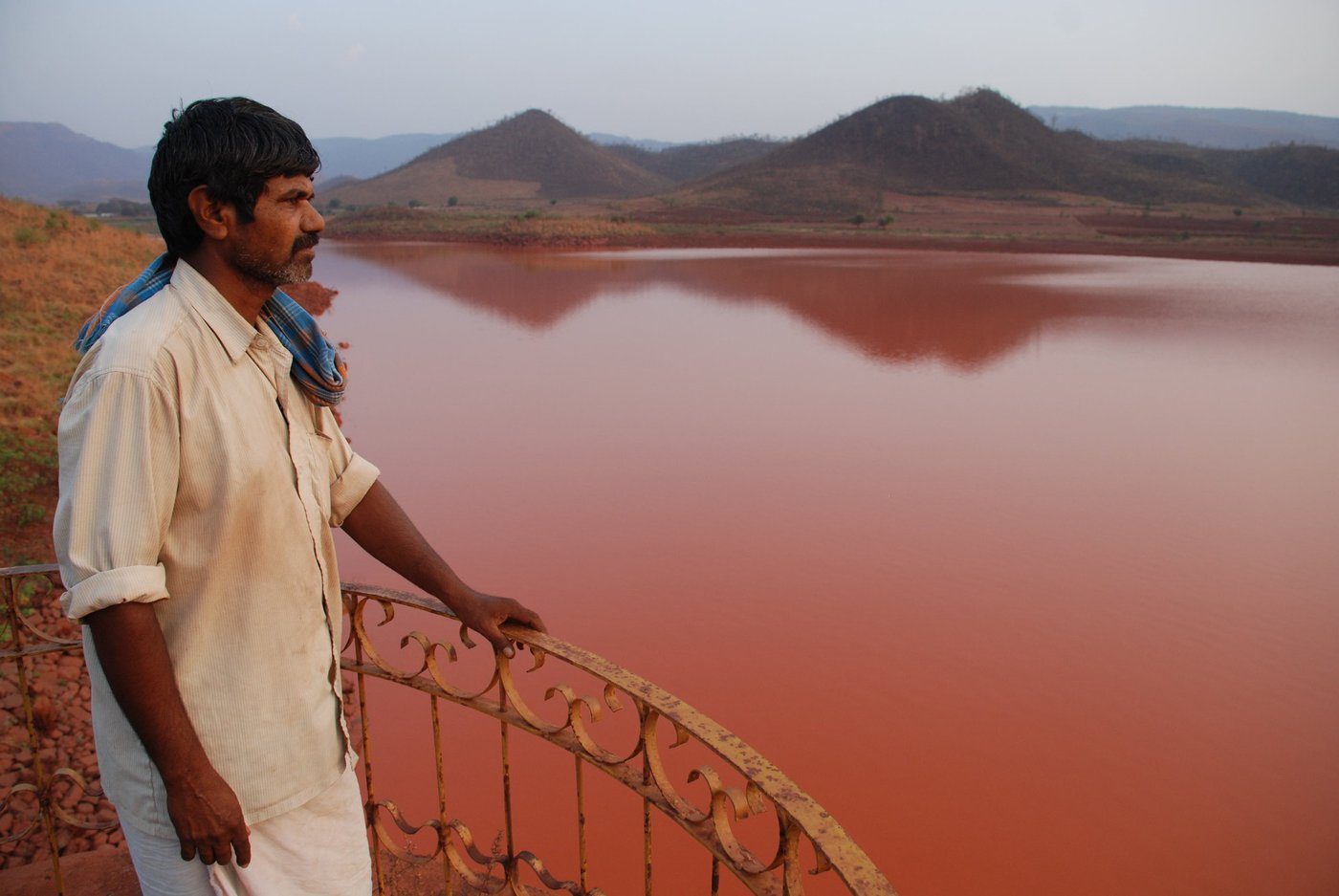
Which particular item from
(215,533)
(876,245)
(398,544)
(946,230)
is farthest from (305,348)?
(946,230)

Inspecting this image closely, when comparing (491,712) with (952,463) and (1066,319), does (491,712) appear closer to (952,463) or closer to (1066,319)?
(952,463)

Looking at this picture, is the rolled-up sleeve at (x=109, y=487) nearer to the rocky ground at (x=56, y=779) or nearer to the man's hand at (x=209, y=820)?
the man's hand at (x=209, y=820)

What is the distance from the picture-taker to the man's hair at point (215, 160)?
1.31 meters

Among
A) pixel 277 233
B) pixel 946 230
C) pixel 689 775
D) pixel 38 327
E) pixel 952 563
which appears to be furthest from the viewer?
pixel 946 230

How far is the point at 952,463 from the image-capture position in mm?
8242

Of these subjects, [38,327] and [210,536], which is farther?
[38,327]

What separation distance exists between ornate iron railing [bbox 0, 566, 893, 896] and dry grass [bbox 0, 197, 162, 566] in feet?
4.00

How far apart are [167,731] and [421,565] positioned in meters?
0.60

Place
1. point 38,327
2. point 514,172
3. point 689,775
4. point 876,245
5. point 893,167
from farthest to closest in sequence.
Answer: point 514,172
point 893,167
point 876,245
point 38,327
point 689,775

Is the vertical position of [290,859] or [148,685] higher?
[148,685]

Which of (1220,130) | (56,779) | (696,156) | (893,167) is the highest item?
(1220,130)

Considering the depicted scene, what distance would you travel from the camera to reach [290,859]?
4.77 feet

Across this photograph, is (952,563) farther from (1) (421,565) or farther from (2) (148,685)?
(2) (148,685)

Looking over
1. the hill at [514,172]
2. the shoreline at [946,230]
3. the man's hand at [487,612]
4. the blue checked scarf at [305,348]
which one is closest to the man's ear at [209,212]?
the blue checked scarf at [305,348]
